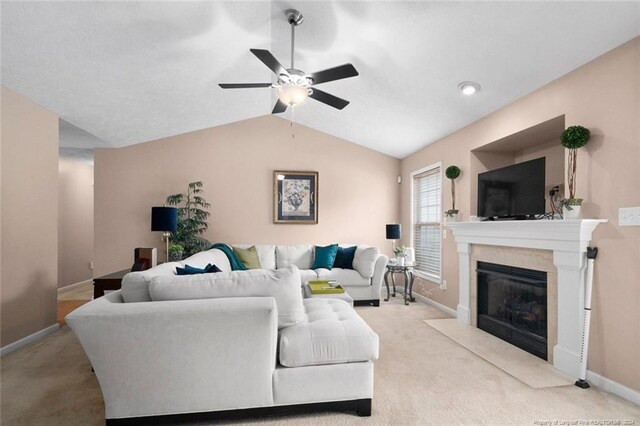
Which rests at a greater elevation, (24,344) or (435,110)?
(435,110)

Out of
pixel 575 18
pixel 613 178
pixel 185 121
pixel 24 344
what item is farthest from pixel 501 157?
pixel 24 344

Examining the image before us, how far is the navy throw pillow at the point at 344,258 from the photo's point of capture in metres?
5.36

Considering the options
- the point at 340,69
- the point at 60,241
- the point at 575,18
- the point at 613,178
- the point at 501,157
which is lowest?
the point at 60,241

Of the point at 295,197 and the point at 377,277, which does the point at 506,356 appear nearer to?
the point at 377,277

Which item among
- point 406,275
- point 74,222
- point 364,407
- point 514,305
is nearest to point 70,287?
point 74,222

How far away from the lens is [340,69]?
2.60 metres

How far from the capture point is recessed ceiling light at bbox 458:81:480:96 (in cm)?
340

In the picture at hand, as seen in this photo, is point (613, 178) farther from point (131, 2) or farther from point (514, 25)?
point (131, 2)

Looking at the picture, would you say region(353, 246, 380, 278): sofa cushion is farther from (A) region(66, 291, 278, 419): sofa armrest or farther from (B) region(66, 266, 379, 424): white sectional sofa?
(A) region(66, 291, 278, 419): sofa armrest

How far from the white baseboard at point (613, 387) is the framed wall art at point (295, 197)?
4.28m

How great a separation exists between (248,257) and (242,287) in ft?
10.2

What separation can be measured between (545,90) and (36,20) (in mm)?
4191

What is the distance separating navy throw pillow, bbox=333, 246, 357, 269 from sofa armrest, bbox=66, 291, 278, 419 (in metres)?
3.44

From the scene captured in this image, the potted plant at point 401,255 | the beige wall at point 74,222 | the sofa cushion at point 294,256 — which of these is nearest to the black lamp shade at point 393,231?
the potted plant at point 401,255
